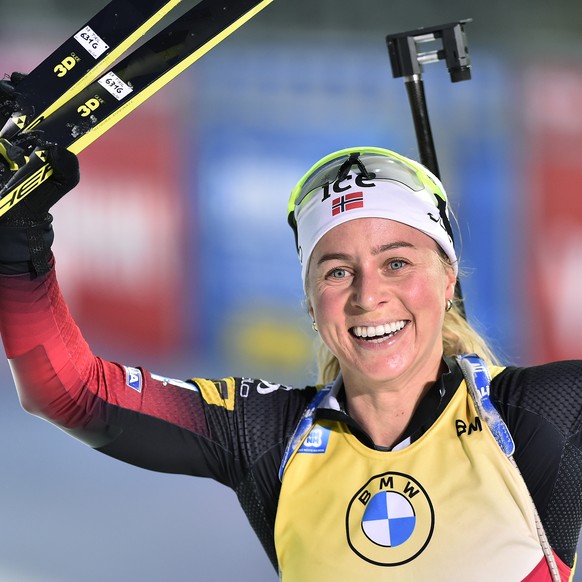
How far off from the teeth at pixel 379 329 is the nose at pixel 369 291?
0.12 ft

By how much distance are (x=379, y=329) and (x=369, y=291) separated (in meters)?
0.07

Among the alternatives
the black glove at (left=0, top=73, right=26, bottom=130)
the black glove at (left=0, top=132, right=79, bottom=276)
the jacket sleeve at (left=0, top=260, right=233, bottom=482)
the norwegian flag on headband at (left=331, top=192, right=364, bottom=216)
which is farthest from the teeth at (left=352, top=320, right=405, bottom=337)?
the black glove at (left=0, top=73, right=26, bottom=130)

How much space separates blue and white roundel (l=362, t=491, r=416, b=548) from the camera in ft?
5.52

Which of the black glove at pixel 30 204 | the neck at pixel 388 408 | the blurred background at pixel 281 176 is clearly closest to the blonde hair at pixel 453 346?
the neck at pixel 388 408

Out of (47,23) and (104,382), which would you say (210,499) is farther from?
(47,23)

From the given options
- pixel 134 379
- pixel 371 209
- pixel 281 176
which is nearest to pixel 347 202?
pixel 371 209

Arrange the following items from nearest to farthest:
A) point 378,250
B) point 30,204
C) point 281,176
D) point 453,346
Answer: point 30,204, point 378,250, point 453,346, point 281,176

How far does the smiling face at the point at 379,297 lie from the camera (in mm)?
A: 1734

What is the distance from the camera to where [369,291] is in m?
1.72

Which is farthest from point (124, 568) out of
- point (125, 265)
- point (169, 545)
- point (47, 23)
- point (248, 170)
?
point (47, 23)

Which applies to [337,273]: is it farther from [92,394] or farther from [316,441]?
[92,394]

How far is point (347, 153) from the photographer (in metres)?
1.95

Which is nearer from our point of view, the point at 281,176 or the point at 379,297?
the point at 379,297

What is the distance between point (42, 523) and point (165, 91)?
104 inches
